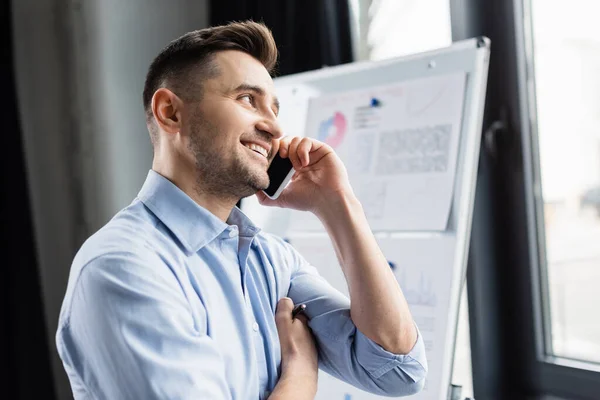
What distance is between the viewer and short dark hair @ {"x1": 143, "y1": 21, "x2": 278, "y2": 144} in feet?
3.80

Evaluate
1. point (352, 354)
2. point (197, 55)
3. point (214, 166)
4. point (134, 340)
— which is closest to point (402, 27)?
point (197, 55)

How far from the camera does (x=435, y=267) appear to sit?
4.96 ft

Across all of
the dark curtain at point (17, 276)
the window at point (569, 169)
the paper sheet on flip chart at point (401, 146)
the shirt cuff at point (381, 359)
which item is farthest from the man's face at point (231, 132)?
the dark curtain at point (17, 276)

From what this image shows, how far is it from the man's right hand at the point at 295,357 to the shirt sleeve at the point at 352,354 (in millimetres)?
34

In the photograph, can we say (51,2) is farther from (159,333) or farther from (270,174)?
(159,333)

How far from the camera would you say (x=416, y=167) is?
1599 millimetres

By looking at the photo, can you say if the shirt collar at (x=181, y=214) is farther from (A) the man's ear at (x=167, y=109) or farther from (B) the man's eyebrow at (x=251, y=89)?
(B) the man's eyebrow at (x=251, y=89)

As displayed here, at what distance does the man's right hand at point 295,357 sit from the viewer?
1.01m

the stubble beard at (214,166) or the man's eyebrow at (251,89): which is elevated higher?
the man's eyebrow at (251,89)

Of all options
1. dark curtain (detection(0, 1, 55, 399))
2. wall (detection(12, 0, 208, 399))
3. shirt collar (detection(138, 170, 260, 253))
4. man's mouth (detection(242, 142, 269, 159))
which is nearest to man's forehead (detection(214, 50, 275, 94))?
man's mouth (detection(242, 142, 269, 159))

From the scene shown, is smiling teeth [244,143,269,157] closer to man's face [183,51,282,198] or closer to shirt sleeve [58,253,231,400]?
man's face [183,51,282,198]

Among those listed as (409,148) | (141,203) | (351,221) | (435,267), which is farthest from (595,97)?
(141,203)

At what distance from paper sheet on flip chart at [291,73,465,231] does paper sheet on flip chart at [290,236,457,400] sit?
0.05 m

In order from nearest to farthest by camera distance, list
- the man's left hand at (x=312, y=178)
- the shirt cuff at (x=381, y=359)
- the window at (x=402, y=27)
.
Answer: the shirt cuff at (x=381, y=359)
the man's left hand at (x=312, y=178)
the window at (x=402, y=27)
